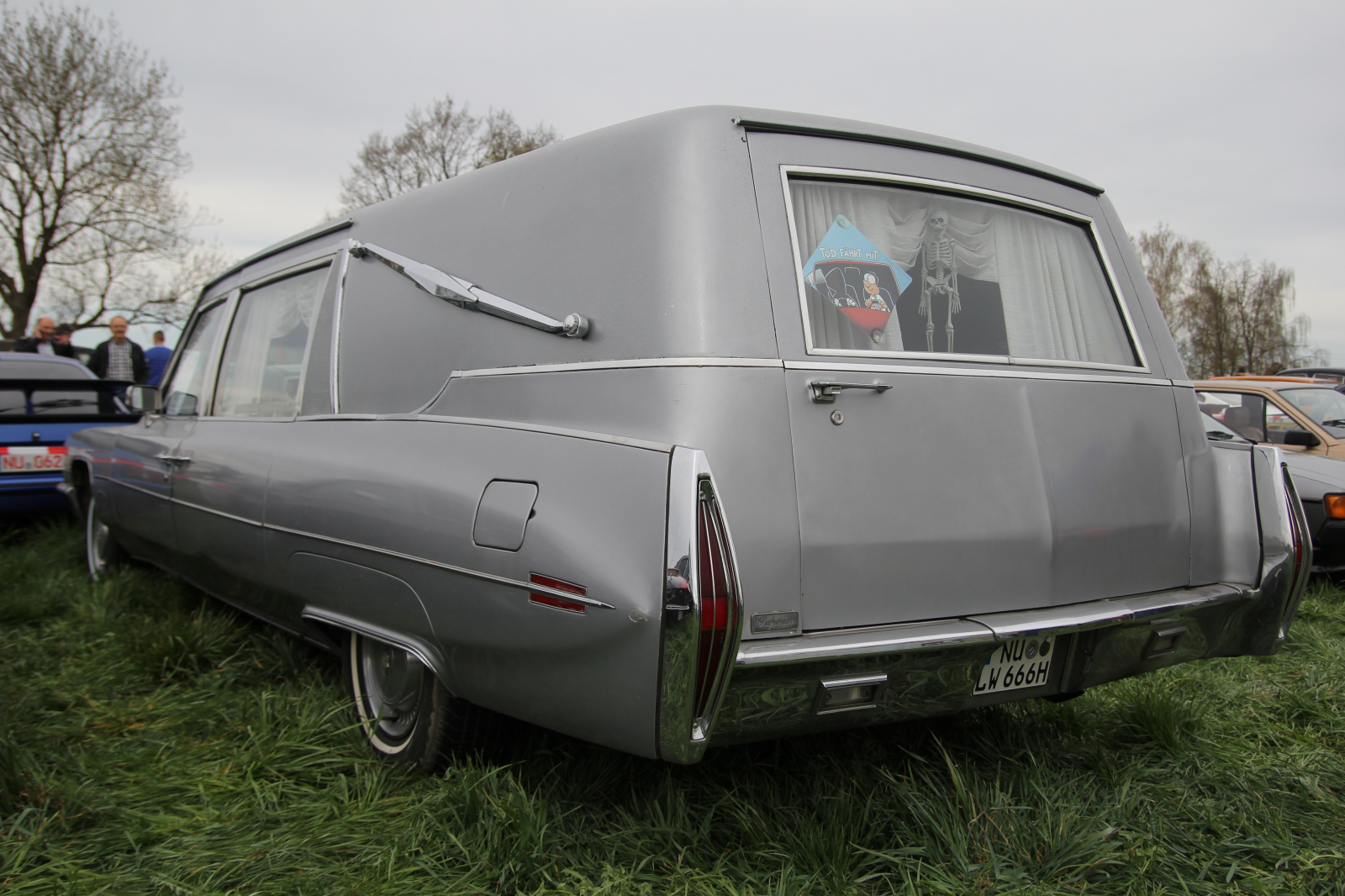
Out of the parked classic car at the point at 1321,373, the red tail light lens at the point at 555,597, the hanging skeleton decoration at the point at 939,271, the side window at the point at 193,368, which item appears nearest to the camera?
the red tail light lens at the point at 555,597

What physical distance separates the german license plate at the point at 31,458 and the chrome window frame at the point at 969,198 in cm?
574

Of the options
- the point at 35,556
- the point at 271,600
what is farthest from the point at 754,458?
the point at 35,556

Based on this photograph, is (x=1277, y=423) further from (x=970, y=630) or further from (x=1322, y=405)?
(x=970, y=630)

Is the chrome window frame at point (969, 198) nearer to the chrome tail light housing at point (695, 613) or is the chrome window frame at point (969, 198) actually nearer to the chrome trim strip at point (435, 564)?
the chrome tail light housing at point (695, 613)

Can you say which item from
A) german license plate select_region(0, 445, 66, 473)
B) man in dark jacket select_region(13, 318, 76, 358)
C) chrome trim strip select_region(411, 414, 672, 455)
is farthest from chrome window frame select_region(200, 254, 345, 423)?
man in dark jacket select_region(13, 318, 76, 358)

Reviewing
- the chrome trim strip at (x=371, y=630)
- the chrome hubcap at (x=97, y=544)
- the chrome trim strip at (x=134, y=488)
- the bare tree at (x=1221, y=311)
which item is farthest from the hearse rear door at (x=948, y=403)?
the bare tree at (x=1221, y=311)

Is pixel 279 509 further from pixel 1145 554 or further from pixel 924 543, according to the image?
pixel 1145 554

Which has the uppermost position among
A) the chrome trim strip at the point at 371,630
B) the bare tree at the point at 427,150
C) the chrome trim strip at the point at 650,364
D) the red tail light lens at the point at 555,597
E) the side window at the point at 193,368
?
the bare tree at the point at 427,150

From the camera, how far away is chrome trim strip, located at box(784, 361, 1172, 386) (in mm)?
2082

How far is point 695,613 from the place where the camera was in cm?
171

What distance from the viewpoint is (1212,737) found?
293 cm

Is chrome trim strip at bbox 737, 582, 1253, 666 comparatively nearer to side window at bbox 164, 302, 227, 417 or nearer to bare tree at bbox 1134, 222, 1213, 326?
side window at bbox 164, 302, 227, 417

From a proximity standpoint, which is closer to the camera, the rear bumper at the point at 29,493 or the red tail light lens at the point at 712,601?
the red tail light lens at the point at 712,601

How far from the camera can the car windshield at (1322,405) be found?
6293 millimetres
